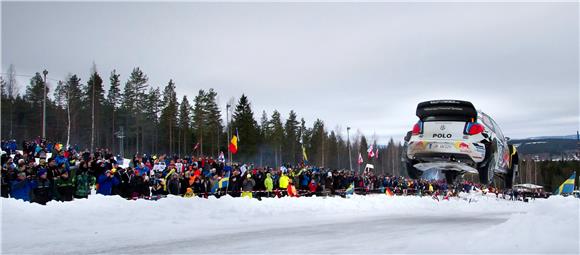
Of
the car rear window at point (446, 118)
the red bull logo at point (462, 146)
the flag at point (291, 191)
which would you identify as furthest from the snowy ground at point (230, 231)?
the flag at point (291, 191)

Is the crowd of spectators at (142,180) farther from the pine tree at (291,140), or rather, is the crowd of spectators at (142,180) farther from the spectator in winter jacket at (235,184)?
the pine tree at (291,140)

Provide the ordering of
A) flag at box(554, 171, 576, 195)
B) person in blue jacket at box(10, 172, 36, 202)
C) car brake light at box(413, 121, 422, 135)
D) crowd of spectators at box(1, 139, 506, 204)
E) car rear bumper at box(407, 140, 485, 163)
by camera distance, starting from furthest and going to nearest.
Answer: flag at box(554, 171, 576, 195) < crowd of spectators at box(1, 139, 506, 204) < car brake light at box(413, 121, 422, 135) < person in blue jacket at box(10, 172, 36, 202) < car rear bumper at box(407, 140, 485, 163)

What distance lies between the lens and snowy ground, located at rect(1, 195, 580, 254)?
21.4ft

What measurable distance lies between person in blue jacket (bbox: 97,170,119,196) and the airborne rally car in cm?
974

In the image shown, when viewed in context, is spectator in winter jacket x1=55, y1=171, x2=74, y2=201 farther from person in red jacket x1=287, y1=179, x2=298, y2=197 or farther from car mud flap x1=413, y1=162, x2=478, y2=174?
person in red jacket x1=287, y1=179, x2=298, y2=197

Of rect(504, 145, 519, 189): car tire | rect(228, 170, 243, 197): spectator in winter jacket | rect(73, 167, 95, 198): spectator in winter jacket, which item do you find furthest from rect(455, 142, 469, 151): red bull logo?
rect(73, 167, 95, 198): spectator in winter jacket

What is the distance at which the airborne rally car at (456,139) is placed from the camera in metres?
12.4

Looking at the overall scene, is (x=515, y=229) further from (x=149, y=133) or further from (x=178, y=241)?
(x=149, y=133)

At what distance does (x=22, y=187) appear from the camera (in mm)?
12898

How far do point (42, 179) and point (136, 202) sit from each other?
106 inches

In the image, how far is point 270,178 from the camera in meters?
21.6

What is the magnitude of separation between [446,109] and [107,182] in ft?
36.4

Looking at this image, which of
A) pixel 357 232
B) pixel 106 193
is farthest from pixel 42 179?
pixel 357 232

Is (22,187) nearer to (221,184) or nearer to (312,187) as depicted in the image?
(221,184)
